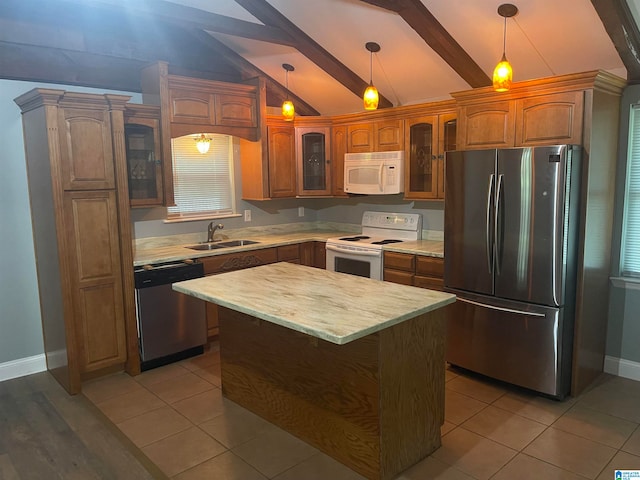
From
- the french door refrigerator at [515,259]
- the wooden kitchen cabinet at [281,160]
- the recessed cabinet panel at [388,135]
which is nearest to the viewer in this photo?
the french door refrigerator at [515,259]

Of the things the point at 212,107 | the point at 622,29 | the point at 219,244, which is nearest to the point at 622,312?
the point at 622,29

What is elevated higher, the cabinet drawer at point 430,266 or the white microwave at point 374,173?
the white microwave at point 374,173

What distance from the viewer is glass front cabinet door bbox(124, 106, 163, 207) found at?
4.07 metres

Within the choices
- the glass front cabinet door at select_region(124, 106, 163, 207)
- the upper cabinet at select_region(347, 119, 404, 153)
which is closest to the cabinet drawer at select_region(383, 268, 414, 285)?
the upper cabinet at select_region(347, 119, 404, 153)

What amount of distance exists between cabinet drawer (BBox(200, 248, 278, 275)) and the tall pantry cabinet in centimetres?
75

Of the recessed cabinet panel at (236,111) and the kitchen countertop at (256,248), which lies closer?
the kitchen countertop at (256,248)

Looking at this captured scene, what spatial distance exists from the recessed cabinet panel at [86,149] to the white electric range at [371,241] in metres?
2.23

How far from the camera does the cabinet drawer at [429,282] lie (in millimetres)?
4074

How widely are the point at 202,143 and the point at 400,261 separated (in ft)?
7.65

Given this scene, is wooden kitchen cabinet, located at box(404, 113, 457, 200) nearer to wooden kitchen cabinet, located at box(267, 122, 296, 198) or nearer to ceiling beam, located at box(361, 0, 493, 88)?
ceiling beam, located at box(361, 0, 493, 88)

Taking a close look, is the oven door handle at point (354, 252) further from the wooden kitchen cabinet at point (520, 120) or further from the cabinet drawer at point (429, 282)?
the wooden kitchen cabinet at point (520, 120)

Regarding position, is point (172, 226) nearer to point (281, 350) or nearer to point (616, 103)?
point (281, 350)

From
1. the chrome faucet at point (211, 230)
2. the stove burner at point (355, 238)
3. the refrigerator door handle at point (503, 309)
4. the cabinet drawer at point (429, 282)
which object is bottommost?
the refrigerator door handle at point (503, 309)

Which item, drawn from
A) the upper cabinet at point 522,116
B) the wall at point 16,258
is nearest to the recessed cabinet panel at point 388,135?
the upper cabinet at point 522,116
